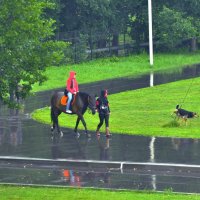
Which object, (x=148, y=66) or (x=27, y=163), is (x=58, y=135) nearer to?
→ (x=27, y=163)

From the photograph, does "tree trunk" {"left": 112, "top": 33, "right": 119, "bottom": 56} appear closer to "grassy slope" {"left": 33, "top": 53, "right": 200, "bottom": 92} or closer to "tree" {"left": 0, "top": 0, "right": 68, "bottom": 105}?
"grassy slope" {"left": 33, "top": 53, "right": 200, "bottom": 92}

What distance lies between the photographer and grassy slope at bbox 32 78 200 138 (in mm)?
30156

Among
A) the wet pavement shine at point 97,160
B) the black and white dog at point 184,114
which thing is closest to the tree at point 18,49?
the wet pavement shine at point 97,160

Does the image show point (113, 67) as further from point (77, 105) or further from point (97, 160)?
point (97, 160)

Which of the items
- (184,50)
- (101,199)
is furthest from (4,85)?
(184,50)

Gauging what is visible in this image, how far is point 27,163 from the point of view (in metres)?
24.7

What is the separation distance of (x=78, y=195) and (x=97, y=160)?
4.86m

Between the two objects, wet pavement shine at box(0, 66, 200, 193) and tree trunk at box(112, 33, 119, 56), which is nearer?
wet pavement shine at box(0, 66, 200, 193)

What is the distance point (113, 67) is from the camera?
186 feet

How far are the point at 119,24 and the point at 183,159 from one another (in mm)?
43221

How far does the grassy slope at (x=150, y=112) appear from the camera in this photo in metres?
30.2

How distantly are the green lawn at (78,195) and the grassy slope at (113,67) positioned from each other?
26.4 metres

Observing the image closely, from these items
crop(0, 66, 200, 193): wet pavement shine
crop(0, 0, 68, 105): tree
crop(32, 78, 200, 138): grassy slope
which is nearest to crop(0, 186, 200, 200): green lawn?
crop(0, 66, 200, 193): wet pavement shine

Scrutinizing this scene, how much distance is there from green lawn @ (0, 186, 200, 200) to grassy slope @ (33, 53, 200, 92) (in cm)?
2640
